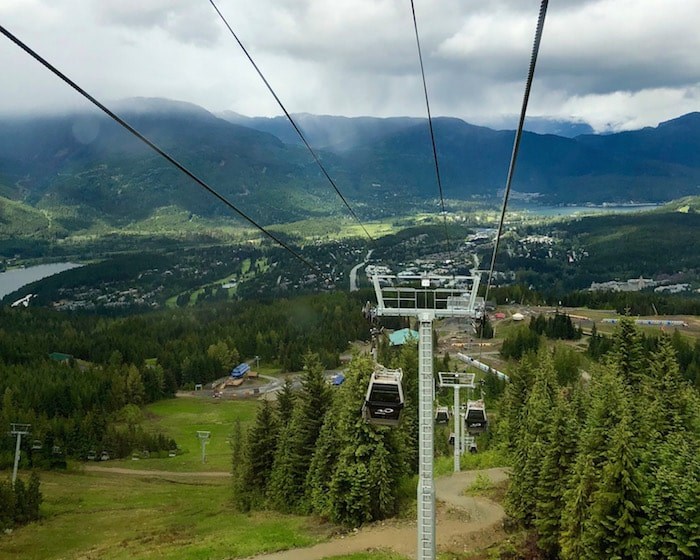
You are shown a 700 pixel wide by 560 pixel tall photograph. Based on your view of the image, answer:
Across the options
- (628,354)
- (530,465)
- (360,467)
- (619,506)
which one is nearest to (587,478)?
(619,506)

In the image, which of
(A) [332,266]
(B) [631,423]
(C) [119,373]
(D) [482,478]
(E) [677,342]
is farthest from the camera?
(A) [332,266]

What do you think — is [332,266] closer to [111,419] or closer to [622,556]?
[111,419]

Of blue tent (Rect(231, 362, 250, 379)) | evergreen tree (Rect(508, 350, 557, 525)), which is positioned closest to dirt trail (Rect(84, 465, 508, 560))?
evergreen tree (Rect(508, 350, 557, 525))

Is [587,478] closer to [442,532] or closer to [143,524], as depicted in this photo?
[442,532]

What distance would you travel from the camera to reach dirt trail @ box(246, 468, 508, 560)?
23.4m

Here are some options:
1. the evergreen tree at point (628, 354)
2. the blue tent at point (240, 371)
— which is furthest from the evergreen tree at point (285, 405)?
the blue tent at point (240, 371)

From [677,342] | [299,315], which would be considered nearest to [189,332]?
[299,315]

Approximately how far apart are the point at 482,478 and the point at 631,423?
35.5 feet

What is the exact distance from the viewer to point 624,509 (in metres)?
17.9

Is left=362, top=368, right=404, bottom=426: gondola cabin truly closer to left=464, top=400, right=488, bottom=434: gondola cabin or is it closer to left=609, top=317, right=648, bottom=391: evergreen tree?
left=464, top=400, right=488, bottom=434: gondola cabin

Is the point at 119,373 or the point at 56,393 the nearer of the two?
the point at 56,393

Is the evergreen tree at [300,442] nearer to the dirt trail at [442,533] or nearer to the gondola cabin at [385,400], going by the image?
the dirt trail at [442,533]

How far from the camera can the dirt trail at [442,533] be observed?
2344 centimetres

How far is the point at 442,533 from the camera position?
80.3 ft
